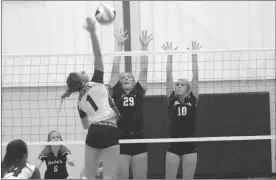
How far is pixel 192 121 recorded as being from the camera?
8555 millimetres

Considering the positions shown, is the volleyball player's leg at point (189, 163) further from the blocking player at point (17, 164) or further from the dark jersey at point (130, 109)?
the blocking player at point (17, 164)

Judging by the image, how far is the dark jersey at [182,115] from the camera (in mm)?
8445

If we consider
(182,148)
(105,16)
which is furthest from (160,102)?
(105,16)

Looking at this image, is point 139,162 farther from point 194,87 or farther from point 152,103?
point 152,103

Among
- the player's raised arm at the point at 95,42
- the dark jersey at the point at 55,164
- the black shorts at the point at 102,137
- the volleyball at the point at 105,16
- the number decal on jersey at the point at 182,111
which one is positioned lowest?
the dark jersey at the point at 55,164

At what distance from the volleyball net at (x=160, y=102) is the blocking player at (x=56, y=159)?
3.63 feet

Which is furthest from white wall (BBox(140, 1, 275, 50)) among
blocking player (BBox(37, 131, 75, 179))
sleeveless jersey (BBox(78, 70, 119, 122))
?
sleeveless jersey (BBox(78, 70, 119, 122))

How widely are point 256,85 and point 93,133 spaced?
572 centimetres

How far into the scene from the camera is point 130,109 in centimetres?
845

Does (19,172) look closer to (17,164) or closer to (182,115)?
(17,164)

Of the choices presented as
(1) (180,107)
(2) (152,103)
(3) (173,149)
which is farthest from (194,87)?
(2) (152,103)

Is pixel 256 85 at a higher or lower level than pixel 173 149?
higher

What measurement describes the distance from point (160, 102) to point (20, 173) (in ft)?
17.2

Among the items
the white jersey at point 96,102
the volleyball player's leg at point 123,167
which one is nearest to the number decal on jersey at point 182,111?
the volleyball player's leg at point 123,167
